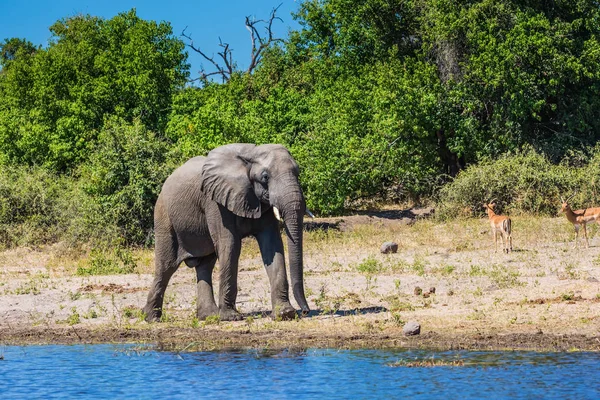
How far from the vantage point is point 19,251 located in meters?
25.4

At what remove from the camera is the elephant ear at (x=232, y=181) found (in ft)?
44.5

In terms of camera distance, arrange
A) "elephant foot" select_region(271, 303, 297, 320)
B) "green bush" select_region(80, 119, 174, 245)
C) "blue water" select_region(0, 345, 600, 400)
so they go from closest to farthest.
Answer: "blue water" select_region(0, 345, 600, 400), "elephant foot" select_region(271, 303, 297, 320), "green bush" select_region(80, 119, 174, 245)

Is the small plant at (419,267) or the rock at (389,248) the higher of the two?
the rock at (389,248)

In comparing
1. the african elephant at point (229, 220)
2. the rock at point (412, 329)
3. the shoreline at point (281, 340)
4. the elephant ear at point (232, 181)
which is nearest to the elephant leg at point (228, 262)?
the african elephant at point (229, 220)

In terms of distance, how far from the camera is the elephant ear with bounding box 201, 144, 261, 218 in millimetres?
13562

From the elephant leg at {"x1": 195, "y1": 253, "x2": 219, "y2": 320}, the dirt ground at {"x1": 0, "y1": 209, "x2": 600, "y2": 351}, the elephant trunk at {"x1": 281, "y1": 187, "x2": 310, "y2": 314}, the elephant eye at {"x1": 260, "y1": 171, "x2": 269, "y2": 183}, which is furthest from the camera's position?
the elephant leg at {"x1": 195, "y1": 253, "x2": 219, "y2": 320}

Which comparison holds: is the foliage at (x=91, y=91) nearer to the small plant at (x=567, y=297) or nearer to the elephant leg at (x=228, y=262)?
the elephant leg at (x=228, y=262)

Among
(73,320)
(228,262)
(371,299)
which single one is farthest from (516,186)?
(73,320)

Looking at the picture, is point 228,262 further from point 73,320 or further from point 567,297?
point 567,297

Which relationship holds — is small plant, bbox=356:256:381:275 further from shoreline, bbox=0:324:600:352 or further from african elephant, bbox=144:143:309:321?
shoreline, bbox=0:324:600:352

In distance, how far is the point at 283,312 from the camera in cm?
1366

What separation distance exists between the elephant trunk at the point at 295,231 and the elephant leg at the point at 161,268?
2.08 meters

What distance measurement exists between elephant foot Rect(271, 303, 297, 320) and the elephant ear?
1.32 metres

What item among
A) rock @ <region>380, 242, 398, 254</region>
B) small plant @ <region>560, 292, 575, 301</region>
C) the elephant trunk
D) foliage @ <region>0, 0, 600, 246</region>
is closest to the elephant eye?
the elephant trunk
